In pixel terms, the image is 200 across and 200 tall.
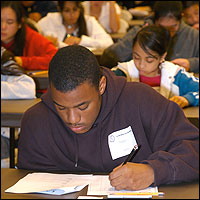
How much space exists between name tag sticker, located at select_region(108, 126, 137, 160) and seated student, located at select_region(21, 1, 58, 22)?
437 centimetres

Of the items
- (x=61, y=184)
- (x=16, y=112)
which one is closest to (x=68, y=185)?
(x=61, y=184)

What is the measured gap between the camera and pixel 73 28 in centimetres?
442

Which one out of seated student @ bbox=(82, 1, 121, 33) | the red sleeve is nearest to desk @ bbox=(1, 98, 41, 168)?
the red sleeve

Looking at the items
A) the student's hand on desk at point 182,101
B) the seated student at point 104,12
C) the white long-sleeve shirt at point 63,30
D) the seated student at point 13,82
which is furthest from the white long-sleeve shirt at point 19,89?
the seated student at point 104,12

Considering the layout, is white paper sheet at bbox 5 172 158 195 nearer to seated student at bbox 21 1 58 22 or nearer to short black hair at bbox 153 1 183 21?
short black hair at bbox 153 1 183 21

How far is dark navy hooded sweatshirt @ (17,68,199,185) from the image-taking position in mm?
1560

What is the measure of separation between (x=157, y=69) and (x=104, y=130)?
1.23 meters

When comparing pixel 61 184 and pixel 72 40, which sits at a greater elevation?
pixel 72 40

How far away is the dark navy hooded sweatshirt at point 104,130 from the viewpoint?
1560 mm

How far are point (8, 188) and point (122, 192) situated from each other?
36cm

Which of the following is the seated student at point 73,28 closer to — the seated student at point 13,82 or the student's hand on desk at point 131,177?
the seated student at point 13,82

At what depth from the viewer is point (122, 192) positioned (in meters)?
1.36

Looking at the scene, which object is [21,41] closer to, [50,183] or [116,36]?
[116,36]

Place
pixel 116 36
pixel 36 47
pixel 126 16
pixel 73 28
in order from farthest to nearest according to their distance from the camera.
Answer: pixel 126 16, pixel 116 36, pixel 73 28, pixel 36 47
